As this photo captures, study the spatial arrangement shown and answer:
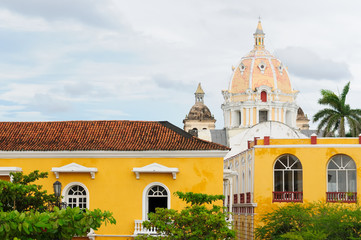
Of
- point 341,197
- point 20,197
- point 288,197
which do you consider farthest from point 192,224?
point 341,197

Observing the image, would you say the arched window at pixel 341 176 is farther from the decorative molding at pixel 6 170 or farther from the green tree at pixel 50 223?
the green tree at pixel 50 223

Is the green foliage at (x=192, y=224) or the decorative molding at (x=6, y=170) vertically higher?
the decorative molding at (x=6, y=170)

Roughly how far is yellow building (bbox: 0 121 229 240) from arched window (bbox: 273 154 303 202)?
598 cm

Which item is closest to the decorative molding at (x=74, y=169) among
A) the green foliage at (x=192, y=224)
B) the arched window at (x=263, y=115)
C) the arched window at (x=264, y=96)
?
the green foliage at (x=192, y=224)

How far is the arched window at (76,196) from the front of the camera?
2819cm

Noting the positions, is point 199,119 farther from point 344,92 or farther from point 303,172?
point 303,172

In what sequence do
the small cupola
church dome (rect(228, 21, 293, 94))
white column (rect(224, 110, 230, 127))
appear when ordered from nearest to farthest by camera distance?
church dome (rect(228, 21, 293, 94)), white column (rect(224, 110, 230, 127)), the small cupola

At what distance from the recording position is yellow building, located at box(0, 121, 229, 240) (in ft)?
90.9

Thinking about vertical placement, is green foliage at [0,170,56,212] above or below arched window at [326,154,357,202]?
below

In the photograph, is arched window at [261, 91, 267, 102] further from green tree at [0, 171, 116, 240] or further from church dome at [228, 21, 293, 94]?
green tree at [0, 171, 116, 240]

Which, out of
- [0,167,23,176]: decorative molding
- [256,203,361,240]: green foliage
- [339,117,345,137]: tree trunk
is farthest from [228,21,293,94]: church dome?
[0,167,23,176]: decorative molding

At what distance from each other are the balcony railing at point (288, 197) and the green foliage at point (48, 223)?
62.3ft

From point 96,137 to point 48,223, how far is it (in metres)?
15.1

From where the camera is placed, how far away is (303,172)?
32531mm
